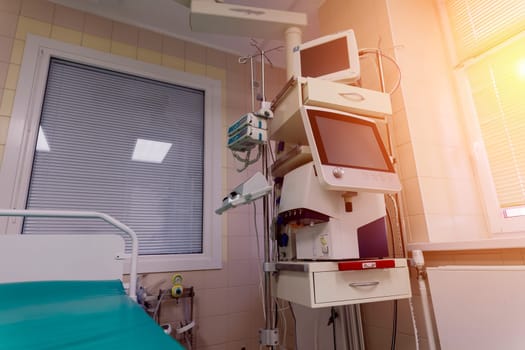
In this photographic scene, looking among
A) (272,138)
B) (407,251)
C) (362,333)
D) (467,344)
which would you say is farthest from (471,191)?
(272,138)

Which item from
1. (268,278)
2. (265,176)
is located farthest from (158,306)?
(265,176)

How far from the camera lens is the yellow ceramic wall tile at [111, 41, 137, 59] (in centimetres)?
240

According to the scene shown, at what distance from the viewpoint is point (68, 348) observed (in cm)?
75

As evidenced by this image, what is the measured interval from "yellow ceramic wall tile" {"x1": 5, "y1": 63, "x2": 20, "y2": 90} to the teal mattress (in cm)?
145

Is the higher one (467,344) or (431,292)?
(431,292)

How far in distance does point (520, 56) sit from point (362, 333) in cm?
169

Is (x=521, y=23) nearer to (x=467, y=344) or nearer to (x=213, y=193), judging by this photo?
(x=467, y=344)

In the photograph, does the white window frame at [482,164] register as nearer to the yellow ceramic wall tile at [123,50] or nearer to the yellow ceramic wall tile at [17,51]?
the yellow ceramic wall tile at [123,50]

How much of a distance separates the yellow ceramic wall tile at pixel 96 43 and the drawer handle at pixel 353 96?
6.84ft

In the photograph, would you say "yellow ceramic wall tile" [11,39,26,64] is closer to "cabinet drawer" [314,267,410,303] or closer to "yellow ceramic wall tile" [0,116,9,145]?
"yellow ceramic wall tile" [0,116,9,145]

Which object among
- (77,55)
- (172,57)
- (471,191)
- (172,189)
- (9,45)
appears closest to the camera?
(471,191)

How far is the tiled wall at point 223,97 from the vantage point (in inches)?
81.4

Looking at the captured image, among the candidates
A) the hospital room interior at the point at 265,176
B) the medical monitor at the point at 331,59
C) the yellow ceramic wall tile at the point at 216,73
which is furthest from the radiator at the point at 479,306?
the yellow ceramic wall tile at the point at 216,73

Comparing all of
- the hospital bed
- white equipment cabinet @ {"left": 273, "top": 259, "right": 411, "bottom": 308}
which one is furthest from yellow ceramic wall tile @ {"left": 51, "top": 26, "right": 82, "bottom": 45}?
white equipment cabinet @ {"left": 273, "top": 259, "right": 411, "bottom": 308}
